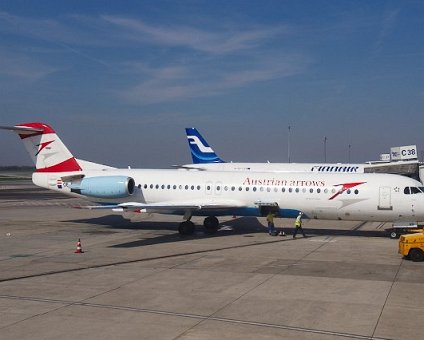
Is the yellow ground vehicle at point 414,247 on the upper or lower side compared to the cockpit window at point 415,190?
lower

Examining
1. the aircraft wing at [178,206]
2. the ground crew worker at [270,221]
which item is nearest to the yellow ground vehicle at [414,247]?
the ground crew worker at [270,221]

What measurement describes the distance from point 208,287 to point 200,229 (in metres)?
12.7

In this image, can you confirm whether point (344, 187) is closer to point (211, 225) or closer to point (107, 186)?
point (211, 225)

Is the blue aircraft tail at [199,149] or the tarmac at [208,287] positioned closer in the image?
the tarmac at [208,287]

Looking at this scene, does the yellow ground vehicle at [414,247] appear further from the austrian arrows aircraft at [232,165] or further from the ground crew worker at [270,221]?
the austrian arrows aircraft at [232,165]

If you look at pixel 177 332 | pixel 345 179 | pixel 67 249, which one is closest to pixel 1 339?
pixel 177 332

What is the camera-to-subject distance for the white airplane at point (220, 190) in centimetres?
2041

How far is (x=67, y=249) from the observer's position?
1791 cm

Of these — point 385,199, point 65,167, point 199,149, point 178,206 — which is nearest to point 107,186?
point 65,167

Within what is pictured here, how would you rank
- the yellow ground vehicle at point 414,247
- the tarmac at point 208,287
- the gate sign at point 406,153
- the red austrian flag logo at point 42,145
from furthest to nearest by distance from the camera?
the gate sign at point 406,153, the red austrian flag logo at point 42,145, the yellow ground vehicle at point 414,247, the tarmac at point 208,287

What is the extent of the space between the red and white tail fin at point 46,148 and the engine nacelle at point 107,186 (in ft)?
6.95

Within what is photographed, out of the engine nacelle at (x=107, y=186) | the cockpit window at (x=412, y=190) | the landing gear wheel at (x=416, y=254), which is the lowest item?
the landing gear wheel at (x=416, y=254)

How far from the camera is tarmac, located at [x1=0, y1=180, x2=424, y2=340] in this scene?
8.83m

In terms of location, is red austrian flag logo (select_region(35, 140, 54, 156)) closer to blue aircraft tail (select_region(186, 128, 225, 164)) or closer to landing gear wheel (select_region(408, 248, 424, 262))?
landing gear wheel (select_region(408, 248, 424, 262))
